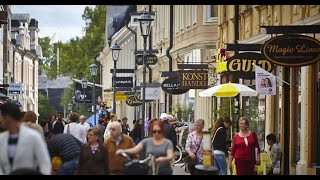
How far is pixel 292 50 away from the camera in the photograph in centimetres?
2083

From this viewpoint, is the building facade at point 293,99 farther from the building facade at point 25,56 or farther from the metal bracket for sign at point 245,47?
the building facade at point 25,56

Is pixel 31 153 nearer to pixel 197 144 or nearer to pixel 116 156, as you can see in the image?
pixel 116 156

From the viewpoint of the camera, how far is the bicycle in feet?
52.3

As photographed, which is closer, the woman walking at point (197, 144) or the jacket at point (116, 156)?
the jacket at point (116, 156)

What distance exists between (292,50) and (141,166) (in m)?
5.85

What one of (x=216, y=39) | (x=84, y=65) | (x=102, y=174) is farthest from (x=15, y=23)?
(x=102, y=174)

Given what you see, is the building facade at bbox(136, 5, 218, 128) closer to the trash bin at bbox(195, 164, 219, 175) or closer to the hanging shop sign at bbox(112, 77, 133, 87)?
the hanging shop sign at bbox(112, 77, 133, 87)

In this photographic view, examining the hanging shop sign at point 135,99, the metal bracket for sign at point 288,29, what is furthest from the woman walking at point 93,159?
the hanging shop sign at point 135,99

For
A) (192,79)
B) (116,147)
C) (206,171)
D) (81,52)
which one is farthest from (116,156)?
(81,52)

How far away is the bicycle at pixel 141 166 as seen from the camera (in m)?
15.9

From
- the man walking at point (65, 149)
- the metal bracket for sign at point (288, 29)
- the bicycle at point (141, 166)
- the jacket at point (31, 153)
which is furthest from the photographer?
the metal bracket for sign at point (288, 29)

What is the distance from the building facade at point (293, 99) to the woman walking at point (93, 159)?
21.2ft
